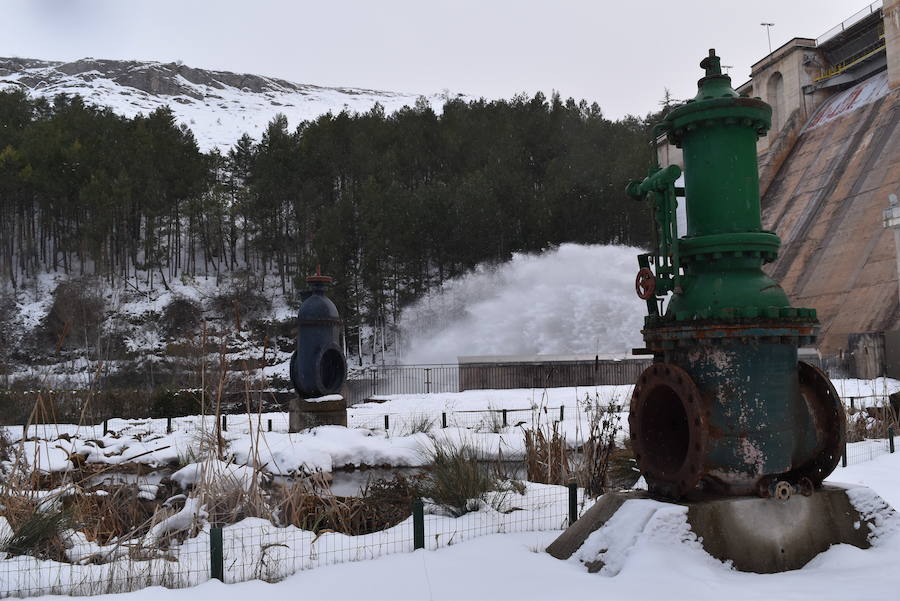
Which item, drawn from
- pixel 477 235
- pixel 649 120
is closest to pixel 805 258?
pixel 477 235

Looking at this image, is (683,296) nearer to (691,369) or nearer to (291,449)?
(691,369)

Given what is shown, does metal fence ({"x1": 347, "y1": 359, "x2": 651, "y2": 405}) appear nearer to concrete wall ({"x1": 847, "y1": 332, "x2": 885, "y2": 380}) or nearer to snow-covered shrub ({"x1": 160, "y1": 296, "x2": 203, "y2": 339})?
concrete wall ({"x1": 847, "y1": 332, "x2": 885, "y2": 380})

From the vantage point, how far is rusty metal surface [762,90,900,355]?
28.8 meters

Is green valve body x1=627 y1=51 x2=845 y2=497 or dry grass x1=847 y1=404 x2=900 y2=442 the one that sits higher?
green valve body x1=627 y1=51 x2=845 y2=497

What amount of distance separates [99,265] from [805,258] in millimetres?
46492

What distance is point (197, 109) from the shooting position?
125 meters

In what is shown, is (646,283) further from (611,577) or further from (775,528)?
(611,577)

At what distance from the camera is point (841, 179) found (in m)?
36.4

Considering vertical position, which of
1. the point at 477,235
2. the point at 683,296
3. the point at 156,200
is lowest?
the point at 683,296

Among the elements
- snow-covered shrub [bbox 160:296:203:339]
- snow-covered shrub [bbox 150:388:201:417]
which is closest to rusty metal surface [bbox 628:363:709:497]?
snow-covered shrub [bbox 150:388:201:417]

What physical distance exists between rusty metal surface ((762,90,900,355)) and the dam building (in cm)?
6

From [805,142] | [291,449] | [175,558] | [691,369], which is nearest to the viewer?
[691,369]

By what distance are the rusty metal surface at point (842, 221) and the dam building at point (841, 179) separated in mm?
64

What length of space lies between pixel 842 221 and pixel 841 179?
3995mm
